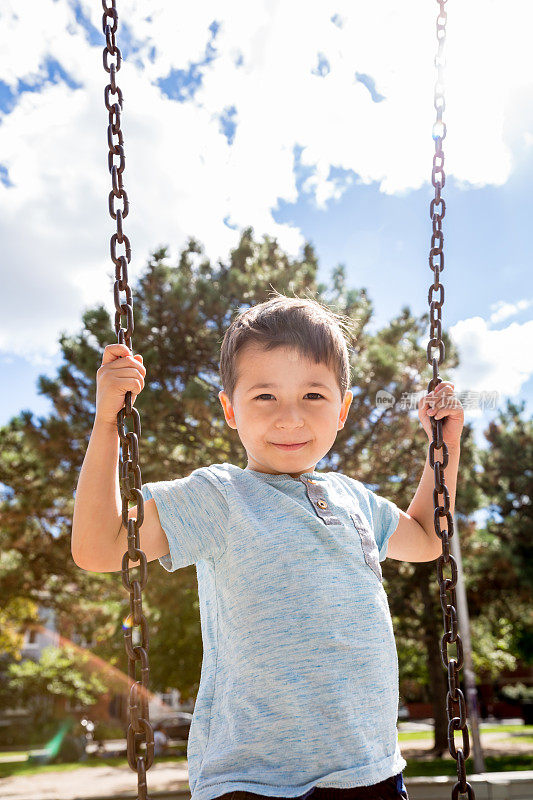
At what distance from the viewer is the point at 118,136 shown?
5.93 ft

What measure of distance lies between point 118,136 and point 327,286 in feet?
27.2

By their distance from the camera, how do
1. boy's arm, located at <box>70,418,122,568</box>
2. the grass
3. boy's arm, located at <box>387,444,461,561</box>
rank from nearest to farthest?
1. boy's arm, located at <box>70,418,122,568</box>
2. boy's arm, located at <box>387,444,461,561</box>
3. the grass

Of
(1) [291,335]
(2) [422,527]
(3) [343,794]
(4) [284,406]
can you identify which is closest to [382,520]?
(2) [422,527]

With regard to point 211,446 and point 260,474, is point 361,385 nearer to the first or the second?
point 211,446

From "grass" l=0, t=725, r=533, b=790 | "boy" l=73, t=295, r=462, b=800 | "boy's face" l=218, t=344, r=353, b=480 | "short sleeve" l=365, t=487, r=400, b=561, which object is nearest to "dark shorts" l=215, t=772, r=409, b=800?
"boy" l=73, t=295, r=462, b=800

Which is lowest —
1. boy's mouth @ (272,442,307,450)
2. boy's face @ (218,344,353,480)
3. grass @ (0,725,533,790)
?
grass @ (0,725,533,790)

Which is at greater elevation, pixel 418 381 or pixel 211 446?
pixel 418 381

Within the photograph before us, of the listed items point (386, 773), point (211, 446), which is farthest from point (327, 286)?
point (386, 773)

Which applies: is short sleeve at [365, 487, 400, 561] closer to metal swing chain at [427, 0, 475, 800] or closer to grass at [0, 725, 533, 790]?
metal swing chain at [427, 0, 475, 800]

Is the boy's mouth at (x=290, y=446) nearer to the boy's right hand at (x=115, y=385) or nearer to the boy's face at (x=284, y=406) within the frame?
the boy's face at (x=284, y=406)

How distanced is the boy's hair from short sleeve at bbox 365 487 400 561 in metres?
0.33

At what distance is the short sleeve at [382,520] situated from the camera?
1.90 m

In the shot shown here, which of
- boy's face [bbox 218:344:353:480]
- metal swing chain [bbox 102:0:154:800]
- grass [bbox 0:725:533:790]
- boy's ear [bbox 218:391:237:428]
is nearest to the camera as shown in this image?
metal swing chain [bbox 102:0:154:800]

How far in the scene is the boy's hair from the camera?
171 centimetres
